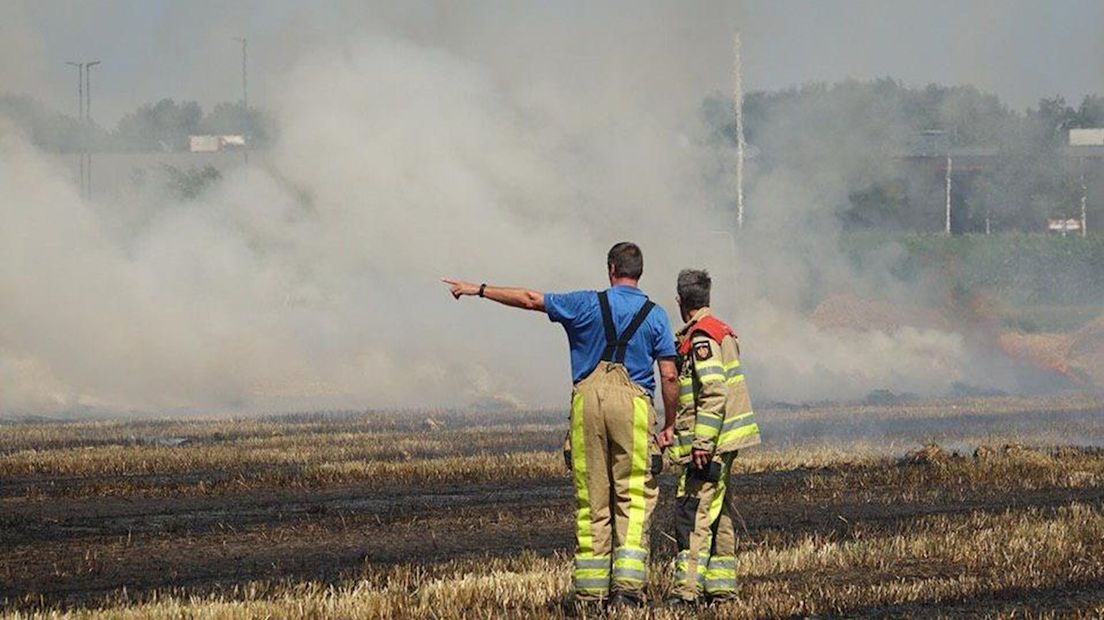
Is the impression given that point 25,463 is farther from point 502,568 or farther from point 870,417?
point 870,417

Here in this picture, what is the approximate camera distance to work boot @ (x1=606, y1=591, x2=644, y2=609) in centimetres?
1272

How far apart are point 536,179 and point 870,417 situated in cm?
1103

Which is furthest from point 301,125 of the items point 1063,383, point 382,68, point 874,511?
point 874,511

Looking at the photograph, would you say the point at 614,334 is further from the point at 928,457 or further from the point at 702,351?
the point at 928,457

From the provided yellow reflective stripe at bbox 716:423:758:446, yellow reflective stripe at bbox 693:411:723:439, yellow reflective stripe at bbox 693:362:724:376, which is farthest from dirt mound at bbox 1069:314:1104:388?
yellow reflective stripe at bbox 693:411:723:439

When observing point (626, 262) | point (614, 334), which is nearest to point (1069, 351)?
point (626, 262)

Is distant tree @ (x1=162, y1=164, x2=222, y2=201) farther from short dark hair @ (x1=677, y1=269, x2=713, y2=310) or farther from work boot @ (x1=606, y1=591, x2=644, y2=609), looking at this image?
work boot @ (x1=606, y1=591, x2=644, y2=609)

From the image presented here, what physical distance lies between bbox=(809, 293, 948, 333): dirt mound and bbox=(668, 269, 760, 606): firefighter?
42744 mm

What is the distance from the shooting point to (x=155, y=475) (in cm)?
2484

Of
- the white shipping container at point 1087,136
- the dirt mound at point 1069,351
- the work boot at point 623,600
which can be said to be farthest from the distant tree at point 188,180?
the work boot at point 623,600

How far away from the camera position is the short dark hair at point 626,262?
1302 cm

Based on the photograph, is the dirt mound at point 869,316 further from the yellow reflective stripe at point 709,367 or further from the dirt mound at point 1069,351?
the yellow reflective stripe at point 709,367

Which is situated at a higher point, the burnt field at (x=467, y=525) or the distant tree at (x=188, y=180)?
the distant tree at (x=188, y=180)

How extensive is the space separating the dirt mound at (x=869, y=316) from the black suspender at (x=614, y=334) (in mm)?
43253
